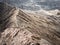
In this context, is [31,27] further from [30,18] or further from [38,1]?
[38,1]

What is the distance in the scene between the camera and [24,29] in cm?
2508

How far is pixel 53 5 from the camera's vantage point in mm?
62250

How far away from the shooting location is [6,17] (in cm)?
3195

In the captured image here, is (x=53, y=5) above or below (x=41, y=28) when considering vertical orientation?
below

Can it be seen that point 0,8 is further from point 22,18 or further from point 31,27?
point 31,27

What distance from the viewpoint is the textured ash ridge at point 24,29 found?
76.4 feet

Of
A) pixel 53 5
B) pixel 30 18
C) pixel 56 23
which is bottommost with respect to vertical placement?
pixel 53 5

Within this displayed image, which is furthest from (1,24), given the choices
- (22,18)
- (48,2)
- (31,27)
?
(48,2)

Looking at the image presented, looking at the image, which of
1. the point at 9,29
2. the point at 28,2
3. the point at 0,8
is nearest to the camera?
the point at 9,29

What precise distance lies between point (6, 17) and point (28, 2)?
30.8 m

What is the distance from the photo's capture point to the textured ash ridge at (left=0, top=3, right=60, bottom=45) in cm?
2328

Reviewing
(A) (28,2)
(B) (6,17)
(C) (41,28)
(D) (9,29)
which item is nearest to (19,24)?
(D) (9,29)

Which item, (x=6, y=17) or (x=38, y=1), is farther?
(x=38, y=1)

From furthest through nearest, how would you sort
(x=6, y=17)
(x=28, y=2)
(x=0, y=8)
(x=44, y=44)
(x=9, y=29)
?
(x=28, y=2) → (x=0, y=8) → (x=6, y=17) → (x=9, y=29) → (x=44, y=44)
